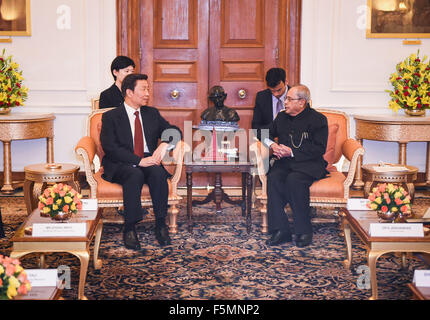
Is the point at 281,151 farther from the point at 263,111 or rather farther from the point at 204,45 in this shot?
the point at 204,45

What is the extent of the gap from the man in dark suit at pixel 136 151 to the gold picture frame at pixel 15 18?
8.19ft

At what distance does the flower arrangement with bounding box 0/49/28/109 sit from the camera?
6492mm

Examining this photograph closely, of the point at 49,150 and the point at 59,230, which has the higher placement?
the point at 49,150

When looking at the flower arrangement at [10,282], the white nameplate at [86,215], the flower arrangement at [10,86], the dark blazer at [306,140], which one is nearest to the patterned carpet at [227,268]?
the white nameplate at [86,215]

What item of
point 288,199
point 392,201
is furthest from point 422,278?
point 288,199

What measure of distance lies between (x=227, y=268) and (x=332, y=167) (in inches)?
68.8

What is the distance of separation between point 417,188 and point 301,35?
2.41 meters

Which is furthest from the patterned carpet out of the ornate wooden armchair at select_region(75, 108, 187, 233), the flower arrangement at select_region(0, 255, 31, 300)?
the flower arrangement at select_region(0, 255, 31, 300)

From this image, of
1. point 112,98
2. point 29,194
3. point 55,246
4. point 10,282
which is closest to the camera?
point 10,282

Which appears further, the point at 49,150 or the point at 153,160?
the point at 49,150

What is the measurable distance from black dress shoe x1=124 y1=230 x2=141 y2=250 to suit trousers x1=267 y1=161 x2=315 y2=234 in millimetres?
1158

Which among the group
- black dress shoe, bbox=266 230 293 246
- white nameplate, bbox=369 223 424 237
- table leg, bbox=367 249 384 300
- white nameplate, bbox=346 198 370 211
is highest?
white nameplate, bbox=346 198 370 211

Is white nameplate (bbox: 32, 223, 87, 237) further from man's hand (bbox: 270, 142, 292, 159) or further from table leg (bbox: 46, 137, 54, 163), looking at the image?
table leg (bbox: 46, 137, 54, 163)

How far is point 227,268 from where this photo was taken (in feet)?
13.8
